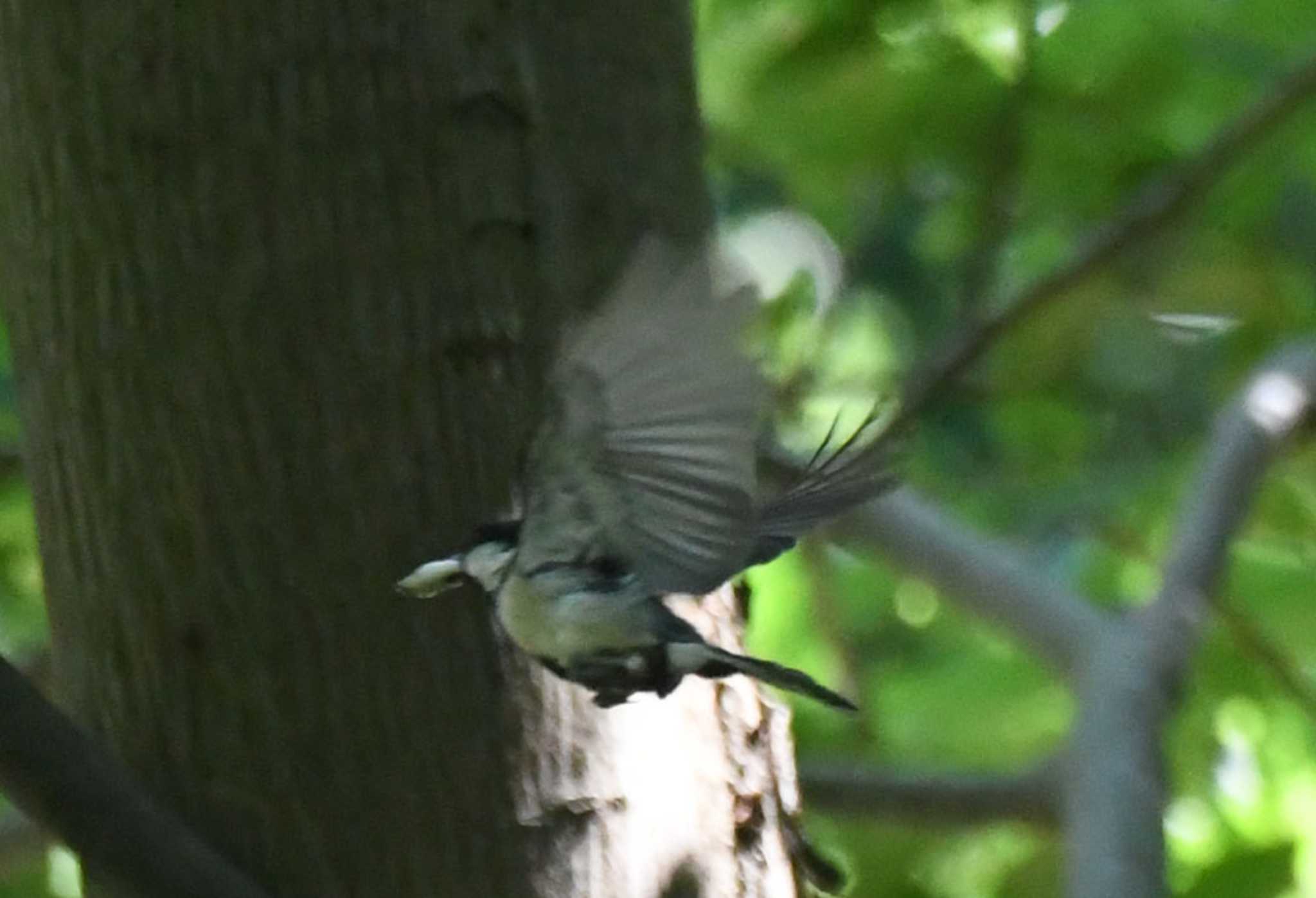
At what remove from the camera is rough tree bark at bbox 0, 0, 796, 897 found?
2.72 feet

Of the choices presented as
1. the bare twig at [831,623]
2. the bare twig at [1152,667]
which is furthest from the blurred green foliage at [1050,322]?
the bare twig at [1152,667]

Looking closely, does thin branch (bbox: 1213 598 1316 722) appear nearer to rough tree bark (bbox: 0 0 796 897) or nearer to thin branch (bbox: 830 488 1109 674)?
thin branch (bbox: 830 488 1109 674)

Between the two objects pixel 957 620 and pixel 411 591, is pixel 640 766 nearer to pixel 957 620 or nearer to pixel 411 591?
pixel 411 591

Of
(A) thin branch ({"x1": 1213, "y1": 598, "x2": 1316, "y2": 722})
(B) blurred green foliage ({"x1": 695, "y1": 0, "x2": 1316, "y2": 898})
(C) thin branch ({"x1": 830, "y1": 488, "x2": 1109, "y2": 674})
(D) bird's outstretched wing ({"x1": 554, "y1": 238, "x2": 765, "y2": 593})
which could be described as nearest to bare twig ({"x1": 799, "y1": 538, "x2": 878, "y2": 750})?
(B) blurred green foliage ({"x1": 695, "y1": 0, "x2": 1316, "y2": 898})

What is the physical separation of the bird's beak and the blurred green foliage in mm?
606

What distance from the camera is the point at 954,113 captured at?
1.58 meters

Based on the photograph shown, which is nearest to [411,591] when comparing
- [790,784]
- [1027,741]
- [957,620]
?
[790,784]

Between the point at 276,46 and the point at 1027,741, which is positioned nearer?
the point at 276,46

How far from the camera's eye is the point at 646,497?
694mm

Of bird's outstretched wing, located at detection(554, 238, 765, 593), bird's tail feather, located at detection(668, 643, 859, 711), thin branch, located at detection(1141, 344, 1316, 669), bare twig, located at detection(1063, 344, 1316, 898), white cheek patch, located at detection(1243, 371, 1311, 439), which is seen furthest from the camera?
white cheek patch, located at detection(1243, 371, 1311, 439)

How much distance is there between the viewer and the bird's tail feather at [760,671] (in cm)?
71

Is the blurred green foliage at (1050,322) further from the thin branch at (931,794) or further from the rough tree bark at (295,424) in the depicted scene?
the rough tree bark at (295,424)

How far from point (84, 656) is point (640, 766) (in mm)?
267

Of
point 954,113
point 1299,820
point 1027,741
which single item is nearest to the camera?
point 954,113
